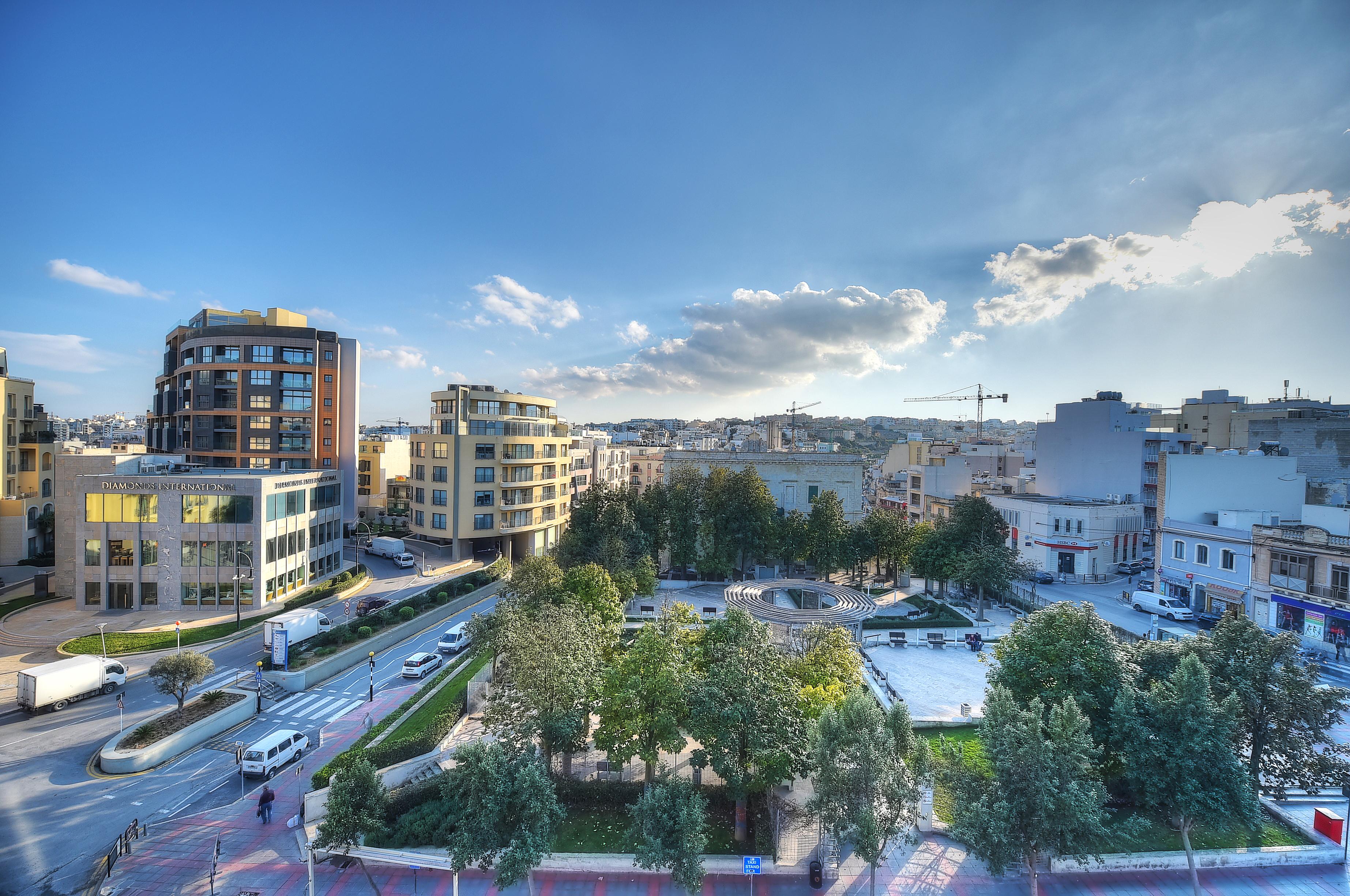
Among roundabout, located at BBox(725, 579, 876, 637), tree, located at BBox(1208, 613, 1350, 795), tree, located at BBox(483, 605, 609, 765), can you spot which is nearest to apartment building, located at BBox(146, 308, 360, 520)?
roundabout, located at BBox(725, 579, 876, 637)

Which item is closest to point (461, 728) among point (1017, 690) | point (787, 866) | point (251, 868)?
point (251, 868)

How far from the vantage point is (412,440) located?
199 feet

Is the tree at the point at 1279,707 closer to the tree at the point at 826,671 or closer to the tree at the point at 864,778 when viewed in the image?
the tree at the point at 864,778

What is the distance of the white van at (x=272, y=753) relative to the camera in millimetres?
22438

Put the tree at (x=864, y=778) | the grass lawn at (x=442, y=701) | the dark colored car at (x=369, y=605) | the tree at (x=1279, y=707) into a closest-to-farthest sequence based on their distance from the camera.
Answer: the tree at (x=864, y=778) → the tree at (x=1279, y=707) → the grass lawn at (x=442, y=701) → the dark colored car at (x=369, y=605)

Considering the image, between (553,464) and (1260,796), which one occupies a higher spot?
(553,464)

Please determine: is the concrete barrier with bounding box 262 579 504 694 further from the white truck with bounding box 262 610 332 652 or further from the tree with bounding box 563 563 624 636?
the tree with bounding box 563 563 624 636

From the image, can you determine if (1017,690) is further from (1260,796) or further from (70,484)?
(70,484)

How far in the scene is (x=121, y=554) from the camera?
3962 cm

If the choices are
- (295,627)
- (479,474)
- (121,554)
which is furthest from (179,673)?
(479,474)

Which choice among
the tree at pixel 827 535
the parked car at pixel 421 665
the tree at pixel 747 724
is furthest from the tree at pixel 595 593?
the tree at pixel 827 535

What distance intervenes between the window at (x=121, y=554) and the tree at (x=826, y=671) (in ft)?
141

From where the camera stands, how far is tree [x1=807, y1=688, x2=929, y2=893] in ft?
50.9

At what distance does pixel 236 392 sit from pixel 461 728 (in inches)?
1944
